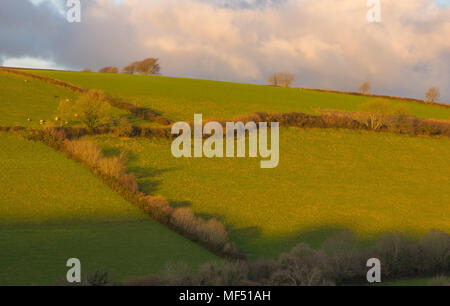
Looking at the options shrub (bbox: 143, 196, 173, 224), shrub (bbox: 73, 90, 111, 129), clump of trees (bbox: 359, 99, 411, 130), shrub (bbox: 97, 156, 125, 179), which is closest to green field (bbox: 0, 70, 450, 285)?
shrub (bbox: 143, 196, 173, 224)

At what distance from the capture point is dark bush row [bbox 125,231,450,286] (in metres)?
11.3

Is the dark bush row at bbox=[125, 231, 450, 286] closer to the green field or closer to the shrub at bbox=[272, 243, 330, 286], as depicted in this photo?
the shrub at bbox=[272, 243, 330, 286]

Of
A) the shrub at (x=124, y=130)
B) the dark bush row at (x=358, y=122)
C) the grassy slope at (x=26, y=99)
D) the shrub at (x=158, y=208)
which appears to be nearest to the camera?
the shrub at (x=158, y=208)

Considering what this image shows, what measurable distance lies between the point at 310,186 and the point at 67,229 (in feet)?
46.6

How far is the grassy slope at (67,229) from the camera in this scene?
14.4 metres

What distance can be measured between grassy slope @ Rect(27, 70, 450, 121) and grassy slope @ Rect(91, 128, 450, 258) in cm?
1042

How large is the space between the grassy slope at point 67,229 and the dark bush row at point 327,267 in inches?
116

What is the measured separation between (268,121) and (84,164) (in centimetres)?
1621

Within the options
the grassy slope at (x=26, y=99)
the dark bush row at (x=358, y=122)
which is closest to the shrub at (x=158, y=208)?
the grassy slope at (x=26, y=99)

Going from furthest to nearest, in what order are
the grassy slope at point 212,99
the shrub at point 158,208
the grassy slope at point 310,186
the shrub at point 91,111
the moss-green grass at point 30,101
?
the grassy slope at point 212,99 < the moss-green grass at point 30,101 < the shrub at point 91,111 < the grassy slope at point 310,186 < the shrub at point 158,208

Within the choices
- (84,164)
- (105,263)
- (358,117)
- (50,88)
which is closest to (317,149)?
(358,117)

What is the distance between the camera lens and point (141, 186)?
2408 cm

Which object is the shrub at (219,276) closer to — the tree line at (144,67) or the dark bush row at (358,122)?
the dark bush row at (358,122)
